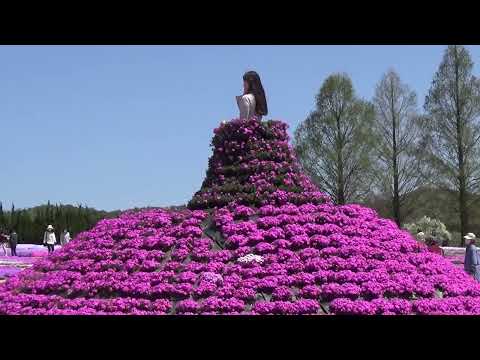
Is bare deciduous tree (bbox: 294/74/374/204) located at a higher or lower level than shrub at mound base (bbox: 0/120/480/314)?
higher

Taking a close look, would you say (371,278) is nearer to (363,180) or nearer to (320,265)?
(320,265)

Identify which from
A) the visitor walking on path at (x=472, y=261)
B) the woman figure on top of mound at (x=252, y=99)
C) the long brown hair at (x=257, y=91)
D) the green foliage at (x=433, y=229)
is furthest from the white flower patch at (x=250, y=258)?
the green foliage at (x=433, y=229)

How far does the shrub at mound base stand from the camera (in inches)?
371

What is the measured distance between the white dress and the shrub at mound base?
0.38 meters

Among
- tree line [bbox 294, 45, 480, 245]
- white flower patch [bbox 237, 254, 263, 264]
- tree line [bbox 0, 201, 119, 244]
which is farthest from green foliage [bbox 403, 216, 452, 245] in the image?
white flower patch [bbox 237, 254, 263, 264]

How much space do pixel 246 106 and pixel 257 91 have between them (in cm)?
43

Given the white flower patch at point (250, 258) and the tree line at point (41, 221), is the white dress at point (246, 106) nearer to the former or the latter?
the white flower patch at point (250, 258)

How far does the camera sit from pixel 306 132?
40.7 metres

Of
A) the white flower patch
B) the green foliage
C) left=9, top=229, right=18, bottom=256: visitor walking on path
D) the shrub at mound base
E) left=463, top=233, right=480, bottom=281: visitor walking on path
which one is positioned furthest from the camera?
the green foliage

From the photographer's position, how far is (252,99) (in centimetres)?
1380

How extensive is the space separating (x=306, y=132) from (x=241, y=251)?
101 feet

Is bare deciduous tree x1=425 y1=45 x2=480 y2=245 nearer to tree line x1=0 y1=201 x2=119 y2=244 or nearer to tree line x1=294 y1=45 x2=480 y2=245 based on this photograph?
tree line x1=294 y1=45 x2=480 y2=245

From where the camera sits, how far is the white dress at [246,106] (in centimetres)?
1373

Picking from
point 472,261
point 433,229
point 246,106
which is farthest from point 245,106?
point 433,229
